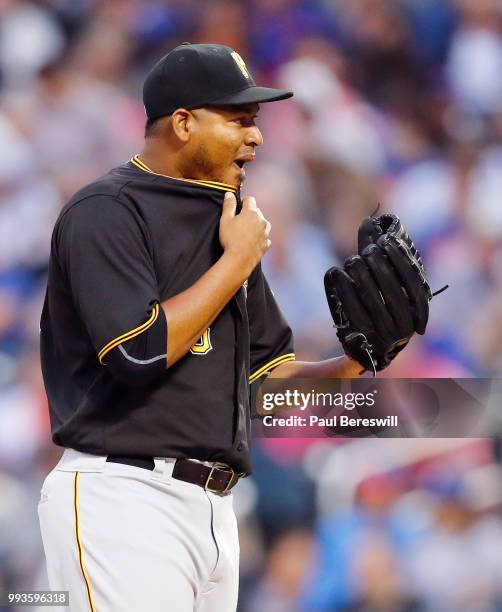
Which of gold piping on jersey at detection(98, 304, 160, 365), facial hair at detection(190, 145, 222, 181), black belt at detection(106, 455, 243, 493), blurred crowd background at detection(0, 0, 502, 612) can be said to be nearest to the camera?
gold piping on jersey at detection(98, 304, 160, 365)

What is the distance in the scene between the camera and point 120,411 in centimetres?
168

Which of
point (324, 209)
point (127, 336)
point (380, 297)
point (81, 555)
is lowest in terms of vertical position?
point (81, 555)

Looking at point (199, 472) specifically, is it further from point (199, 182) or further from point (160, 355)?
point (199, 182)

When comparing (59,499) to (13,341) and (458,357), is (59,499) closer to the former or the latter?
(13,341)

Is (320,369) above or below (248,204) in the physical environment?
below

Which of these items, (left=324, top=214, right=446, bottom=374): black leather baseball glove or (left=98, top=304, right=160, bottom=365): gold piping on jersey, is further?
(left=324, top=214, right=446, bottom=374): black leather baseball glove

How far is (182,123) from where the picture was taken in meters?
1.78

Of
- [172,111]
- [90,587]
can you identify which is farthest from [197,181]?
[90,587]

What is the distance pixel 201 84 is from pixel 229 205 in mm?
218

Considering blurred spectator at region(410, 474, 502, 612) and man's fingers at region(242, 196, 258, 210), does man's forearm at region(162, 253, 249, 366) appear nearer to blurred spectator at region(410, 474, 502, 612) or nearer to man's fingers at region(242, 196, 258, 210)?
man's fingers at region(242, 196, 258, 210)

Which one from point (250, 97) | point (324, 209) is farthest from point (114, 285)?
point (324, 209)

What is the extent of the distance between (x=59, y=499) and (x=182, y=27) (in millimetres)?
1944

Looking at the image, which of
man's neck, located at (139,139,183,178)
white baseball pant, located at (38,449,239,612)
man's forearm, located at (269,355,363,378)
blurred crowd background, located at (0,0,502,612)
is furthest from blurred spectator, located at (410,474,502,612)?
man's neck, located at (139,139,183,178)

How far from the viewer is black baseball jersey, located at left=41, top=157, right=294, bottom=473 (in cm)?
160
